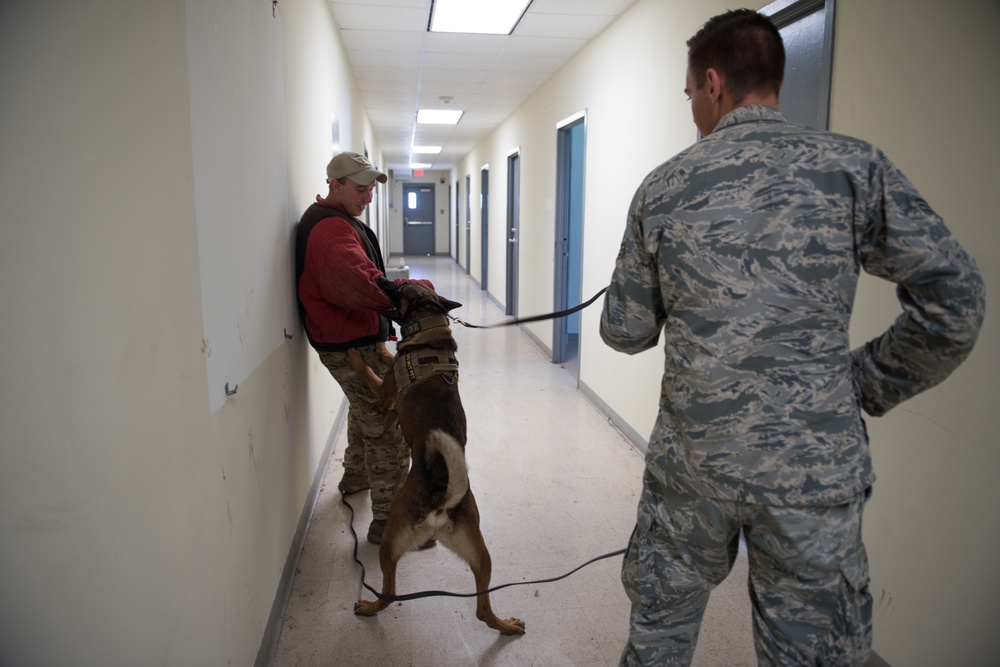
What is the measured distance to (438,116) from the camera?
349 inches

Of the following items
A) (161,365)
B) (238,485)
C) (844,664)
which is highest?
(161,365)

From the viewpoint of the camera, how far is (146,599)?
3.72 feet

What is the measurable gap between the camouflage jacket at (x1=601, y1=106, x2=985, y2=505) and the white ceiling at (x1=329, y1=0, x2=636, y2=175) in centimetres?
321

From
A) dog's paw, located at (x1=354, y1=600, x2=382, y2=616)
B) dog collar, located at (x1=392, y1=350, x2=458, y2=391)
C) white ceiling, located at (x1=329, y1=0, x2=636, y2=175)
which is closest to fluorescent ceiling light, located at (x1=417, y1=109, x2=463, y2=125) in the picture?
white ceiling, located at (x1=329, y1=0, x2=636, y2=175)

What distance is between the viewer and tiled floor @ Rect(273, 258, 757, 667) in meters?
2.11

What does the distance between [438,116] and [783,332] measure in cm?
838

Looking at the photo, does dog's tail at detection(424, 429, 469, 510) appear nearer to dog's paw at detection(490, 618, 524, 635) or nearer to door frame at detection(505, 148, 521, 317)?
dog's paw at detection(490, 618, 524, 635)

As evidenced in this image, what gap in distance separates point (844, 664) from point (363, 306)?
6.06 feet

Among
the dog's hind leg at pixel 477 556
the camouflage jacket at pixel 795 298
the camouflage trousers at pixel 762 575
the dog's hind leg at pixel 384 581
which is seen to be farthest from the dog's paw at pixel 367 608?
the camouflage jacket at pixel 795 298

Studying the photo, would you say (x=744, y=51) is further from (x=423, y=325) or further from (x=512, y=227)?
(x=512, y=227)

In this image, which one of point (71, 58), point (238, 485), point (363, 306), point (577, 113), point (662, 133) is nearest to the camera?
point (71, 58)

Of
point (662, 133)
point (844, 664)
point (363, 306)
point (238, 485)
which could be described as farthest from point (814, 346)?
point (662, 133)

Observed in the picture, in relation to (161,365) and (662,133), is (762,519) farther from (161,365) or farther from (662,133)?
(662,133)

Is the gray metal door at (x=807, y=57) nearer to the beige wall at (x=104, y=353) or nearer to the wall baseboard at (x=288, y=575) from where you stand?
the beige wall at (x=104, y=353)
